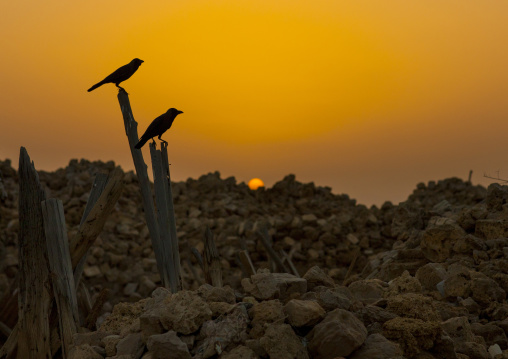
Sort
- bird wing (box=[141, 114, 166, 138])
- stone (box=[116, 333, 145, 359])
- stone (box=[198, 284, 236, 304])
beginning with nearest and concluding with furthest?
stone (box=[116, 333, 145, 359]) < stone (box=[198, 284, 236, 304]) < bird wing (box=[141, 114, 166, 138])

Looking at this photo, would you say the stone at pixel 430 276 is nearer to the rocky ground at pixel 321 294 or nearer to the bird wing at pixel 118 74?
the rocky ground at pixel 321 294

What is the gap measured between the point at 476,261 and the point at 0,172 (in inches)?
698

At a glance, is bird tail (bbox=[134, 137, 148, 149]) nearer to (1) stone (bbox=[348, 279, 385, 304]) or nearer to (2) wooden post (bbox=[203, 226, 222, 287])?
(2) wooden post (bbox=[203, 226, 222, 287])

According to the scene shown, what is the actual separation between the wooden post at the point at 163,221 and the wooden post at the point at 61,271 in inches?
48.6

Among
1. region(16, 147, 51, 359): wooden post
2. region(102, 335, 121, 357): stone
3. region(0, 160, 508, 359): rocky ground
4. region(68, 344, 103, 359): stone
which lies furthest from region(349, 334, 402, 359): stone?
region(16, 147, 51, 359): wooden post

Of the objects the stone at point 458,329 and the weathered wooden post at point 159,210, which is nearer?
the stone at point 458,329

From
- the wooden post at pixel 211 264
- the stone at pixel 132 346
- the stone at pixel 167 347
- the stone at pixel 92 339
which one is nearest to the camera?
the stone at pixel 167 347

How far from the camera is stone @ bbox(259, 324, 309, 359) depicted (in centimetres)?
379

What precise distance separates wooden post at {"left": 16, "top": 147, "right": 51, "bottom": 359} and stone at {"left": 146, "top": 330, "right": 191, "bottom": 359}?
103 inches

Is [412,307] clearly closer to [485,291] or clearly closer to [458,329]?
[458,329]

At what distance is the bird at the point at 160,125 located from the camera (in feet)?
22.2

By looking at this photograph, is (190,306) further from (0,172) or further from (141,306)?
(0,172)

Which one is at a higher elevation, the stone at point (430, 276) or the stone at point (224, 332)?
the stone at point (224, 332)

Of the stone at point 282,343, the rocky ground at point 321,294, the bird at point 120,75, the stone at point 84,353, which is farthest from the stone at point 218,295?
the bird at point 120,75
